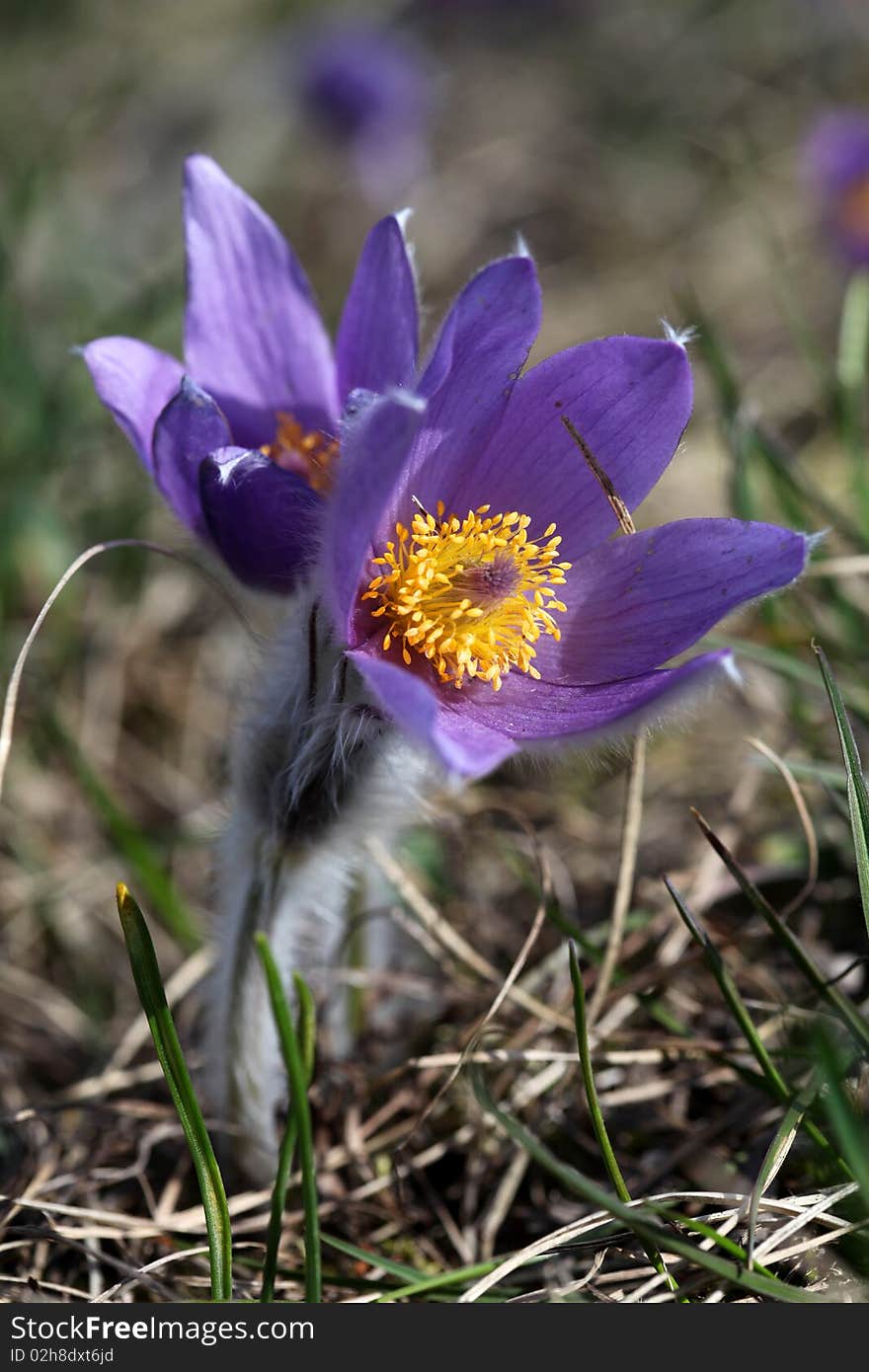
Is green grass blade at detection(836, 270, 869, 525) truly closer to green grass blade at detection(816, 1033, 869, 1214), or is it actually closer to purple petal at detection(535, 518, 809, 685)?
purple petal at detection(535, 518, 809, 685)

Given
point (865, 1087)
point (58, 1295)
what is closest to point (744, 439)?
point (865, 1087)

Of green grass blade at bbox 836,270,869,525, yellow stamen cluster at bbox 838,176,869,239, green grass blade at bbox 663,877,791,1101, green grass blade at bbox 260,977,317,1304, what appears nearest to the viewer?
green grass blade at bbox 260,977,317,1304

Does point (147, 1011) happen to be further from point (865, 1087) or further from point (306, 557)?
point (865, 1087)

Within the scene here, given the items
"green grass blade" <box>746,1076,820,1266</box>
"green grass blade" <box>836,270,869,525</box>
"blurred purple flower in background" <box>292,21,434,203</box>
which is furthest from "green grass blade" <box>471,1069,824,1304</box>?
"blurred purple flower in background" <box>292,21,434,203</box>

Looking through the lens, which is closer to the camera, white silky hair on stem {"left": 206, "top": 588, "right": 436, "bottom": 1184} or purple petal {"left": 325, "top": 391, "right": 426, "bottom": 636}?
purple petal {"left": 325, "top": 391, "right": 426, "bottom": 636}

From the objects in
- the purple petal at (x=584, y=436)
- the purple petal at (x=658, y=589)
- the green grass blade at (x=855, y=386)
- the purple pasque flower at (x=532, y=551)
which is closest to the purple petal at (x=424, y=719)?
the purple pasque flower at (x=532, y=551)

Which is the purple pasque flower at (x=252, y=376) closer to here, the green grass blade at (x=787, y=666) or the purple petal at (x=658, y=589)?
the purple petal at (x=658, y=589)
